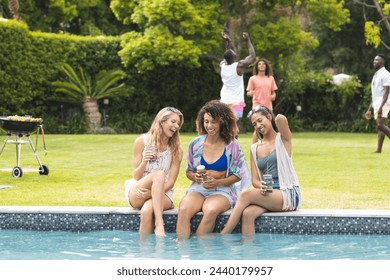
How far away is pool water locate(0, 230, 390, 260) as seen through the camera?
6516mm

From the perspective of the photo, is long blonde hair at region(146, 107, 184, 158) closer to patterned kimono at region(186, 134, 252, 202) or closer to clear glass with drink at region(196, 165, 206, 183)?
patterned kimono at region(186, 134, 252, 202)

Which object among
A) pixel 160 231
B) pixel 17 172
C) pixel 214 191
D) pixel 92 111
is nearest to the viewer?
pixel 160 231

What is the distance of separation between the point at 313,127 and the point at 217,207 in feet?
70.7

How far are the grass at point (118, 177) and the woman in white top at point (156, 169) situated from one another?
1.24m

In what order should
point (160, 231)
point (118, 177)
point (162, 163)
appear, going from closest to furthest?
point (160, 231) → point (162, 163) → point (118, 177)

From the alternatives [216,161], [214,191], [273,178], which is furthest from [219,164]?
[273,178]

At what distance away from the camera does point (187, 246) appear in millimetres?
6801

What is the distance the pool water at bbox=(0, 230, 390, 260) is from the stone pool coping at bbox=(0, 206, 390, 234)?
6cm

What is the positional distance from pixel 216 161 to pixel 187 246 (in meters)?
1.07

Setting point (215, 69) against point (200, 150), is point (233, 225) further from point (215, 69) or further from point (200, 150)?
point (215, 69)

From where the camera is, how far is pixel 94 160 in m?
13.9

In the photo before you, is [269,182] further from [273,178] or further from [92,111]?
[92,111]

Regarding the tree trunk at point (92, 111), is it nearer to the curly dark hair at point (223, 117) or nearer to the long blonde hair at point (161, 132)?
the long blonde hair at point (161, 132)
